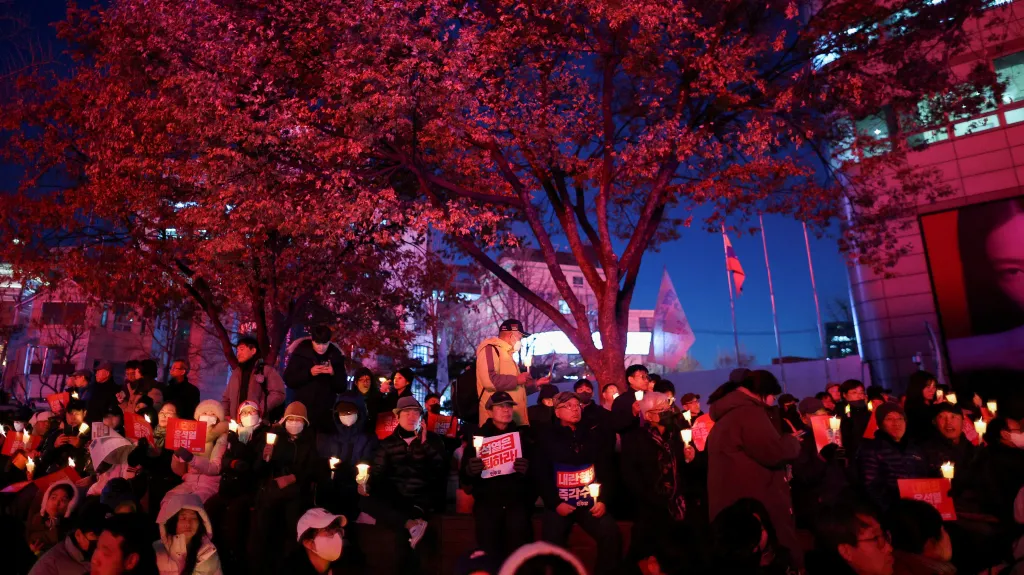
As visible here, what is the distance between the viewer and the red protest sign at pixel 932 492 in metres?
5.28

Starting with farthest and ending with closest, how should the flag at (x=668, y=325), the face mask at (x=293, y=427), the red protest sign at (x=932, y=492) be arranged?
the flag at (x=668, y=325) → the face mask at (x=293, y=427) → the red protest sign at (x=932, y=492)

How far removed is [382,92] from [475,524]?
7.29 meters

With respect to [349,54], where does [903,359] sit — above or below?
below

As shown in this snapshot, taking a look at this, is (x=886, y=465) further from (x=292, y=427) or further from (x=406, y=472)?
(x=292, y=427)

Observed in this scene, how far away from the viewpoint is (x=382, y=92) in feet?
35.4

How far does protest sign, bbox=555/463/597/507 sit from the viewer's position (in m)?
6.15

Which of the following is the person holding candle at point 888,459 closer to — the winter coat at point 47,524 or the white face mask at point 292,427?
the white face mask at point 292,427

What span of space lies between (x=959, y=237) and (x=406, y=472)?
20426 millimetres

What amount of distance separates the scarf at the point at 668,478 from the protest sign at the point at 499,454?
148 cm

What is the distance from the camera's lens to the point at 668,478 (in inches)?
258

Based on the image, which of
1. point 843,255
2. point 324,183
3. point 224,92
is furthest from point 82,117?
point 843,255

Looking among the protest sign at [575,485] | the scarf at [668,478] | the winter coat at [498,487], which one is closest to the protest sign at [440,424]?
the winter coat at [498,487]

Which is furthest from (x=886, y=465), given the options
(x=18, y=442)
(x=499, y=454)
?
(x=18, y=442)

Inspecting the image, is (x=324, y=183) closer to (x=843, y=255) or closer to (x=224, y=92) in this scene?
(x=224, y=92)
